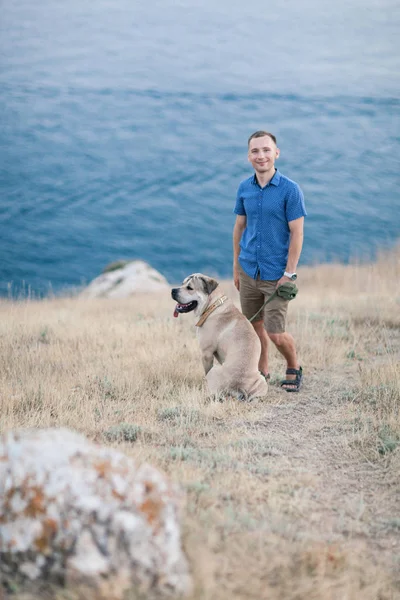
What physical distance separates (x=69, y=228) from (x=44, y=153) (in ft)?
12.8

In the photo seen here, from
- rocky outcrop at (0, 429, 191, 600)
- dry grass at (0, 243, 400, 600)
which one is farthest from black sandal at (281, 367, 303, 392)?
rocky outcrop at (0, 429, 191, 600)

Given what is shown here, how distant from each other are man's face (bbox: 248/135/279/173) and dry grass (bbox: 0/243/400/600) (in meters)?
2.35

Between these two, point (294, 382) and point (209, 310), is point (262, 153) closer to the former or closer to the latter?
point (209, 310)

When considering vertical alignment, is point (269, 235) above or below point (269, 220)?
below

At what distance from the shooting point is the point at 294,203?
5.70 metres

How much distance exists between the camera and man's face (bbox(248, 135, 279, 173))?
18.6 ft

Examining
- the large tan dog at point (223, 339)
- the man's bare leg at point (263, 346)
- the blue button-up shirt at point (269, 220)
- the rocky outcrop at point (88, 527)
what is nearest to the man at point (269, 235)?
the blue button-up shirt at point (269, 220)

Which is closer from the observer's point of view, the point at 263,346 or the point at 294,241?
the point at 294,241

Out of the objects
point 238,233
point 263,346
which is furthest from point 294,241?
point 263,346

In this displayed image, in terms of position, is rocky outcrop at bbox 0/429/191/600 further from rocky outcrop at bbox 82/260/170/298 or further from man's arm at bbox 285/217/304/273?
rocky outcrop at bbox 82/260/170/298

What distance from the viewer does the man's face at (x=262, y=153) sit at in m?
5.66

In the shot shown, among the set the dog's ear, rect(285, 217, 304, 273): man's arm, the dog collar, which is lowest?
the dog collar

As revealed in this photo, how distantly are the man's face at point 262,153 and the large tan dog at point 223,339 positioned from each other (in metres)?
1.25

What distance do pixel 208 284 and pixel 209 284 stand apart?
10mm
